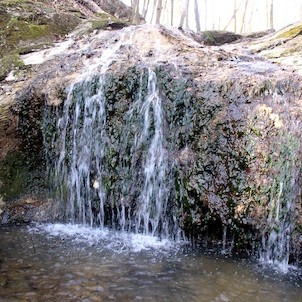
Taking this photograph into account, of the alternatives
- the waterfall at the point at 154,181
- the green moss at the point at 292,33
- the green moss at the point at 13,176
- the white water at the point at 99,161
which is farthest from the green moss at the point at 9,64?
the green moss at the point at 292,33

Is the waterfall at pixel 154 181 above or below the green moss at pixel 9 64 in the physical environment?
below

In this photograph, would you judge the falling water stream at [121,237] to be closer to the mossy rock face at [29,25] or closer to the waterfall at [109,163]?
the waterfall at [109,163]

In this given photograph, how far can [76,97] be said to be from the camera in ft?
21.6

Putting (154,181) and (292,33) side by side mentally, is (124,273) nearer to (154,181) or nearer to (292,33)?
(154,181)

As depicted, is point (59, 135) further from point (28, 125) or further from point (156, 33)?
point (156, 33)

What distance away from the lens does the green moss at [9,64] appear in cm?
772

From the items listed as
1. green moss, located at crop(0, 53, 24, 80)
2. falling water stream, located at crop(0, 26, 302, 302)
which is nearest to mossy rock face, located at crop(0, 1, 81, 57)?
green moss, located at crop(0, 53, 24, 80)

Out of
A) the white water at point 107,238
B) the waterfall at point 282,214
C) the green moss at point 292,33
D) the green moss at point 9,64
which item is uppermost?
the green moss at point 292,33

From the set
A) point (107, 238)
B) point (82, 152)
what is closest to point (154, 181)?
point (107, 238)

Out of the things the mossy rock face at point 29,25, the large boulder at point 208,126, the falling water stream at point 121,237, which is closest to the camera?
the falling water stream at point 121,237

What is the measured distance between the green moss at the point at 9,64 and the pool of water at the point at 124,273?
148 inches

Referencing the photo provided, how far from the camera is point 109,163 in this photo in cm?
620

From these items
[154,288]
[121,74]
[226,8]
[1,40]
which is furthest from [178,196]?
[226,8]

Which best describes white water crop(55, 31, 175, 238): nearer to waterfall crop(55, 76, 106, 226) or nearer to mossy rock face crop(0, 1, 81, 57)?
waterfall crop(55, 76, 106, 226)
